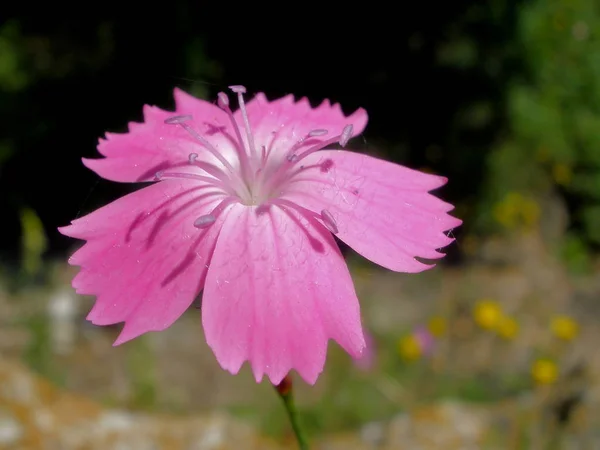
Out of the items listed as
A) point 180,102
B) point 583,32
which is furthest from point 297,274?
point 583,32

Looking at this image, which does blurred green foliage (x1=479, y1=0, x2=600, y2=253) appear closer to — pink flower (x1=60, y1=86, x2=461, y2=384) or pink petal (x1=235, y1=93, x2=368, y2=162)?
pink petal (x1=235, y1=93, x2=368, y2=162)

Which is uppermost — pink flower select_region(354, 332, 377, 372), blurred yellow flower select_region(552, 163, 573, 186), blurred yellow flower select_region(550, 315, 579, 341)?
blurred yellow flower select_region(552, 163, 573, 186)

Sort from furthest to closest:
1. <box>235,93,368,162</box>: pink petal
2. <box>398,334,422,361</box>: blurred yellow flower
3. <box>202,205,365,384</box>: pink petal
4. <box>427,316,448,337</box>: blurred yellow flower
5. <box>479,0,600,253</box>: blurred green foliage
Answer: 1. <box>479,0,600,253</box>: blurred green foliage
2. <box>427,316,448,337</box>: blurred yellow flower
3. <box>398,334,422,361</box>: blurred yellow flower
4. <box>235,93,368,162</box>: pink petal
5. <box>202,205,365,384</box>: pink petal

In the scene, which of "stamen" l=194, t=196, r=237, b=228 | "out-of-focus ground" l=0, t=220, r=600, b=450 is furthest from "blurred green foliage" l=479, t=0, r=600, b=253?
"stamen" l=194, t=196, r=237, b=228

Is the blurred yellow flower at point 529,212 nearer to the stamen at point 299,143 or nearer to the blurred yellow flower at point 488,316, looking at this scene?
the blurred yellow flower at point 488,316

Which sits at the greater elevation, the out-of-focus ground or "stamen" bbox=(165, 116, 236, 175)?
"stamen" bbox=(165, 116, 236, 175)

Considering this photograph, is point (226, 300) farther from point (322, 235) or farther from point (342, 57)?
point (342, 57)

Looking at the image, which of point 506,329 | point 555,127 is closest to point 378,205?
point 506,329
